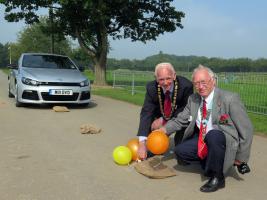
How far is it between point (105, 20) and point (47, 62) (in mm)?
11997

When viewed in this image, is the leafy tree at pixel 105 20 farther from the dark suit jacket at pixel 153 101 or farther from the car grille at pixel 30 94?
the dark suit jacket at pixel 153 101

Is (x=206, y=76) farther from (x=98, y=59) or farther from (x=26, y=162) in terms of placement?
(x=98, y=59)

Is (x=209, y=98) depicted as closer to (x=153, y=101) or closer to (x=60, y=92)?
(x=153, y=101)

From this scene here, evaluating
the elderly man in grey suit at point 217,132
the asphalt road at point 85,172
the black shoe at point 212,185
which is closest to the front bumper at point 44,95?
the asphalt road at point 85,172

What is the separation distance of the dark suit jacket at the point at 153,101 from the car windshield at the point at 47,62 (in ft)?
26.4

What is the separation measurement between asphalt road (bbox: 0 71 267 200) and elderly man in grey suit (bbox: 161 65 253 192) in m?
0.26

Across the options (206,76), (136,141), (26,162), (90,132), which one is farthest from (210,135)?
(90,132)

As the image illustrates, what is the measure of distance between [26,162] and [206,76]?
9.36ft

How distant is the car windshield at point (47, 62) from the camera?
13609mm

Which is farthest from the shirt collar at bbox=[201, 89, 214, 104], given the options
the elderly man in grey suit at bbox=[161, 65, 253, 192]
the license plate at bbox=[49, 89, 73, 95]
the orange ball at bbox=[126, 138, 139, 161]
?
the license plate at bbox=[49, 89, 73, 95]

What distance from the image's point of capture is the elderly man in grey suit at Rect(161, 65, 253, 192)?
16.0 ft

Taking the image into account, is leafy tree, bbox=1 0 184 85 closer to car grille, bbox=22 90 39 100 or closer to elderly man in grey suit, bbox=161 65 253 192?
car grille, bbox=22 90 39 100

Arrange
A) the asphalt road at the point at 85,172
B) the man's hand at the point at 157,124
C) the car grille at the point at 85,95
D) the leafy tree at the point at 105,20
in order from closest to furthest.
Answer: the asphalt road at the point at 85,172
the man's hand at the point at 157,124
the car grille at the point at 85,95
the leafy tree at the point at 105,20

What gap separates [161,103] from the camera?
19.8 ft
